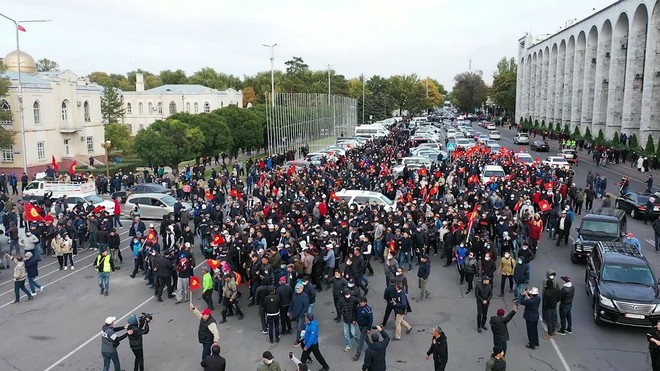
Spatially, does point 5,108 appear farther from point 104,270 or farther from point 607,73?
point 607,73

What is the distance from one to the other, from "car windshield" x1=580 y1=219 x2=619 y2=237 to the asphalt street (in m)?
1.46

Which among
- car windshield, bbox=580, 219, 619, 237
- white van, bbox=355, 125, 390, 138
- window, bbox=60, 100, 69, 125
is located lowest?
car windshield, bbox=580, 219, 619, 237

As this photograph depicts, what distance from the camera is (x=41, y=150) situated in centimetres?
4744

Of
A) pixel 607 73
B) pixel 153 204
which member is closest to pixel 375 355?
pixel 153 204

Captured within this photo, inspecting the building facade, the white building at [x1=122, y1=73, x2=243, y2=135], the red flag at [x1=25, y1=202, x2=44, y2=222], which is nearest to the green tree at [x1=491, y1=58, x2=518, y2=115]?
the building facade

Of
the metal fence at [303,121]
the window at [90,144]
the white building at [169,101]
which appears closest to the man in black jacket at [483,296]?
the metal fence at [303,121]

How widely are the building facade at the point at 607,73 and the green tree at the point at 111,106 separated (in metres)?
59.7

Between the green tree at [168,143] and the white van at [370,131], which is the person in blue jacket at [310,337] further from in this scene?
the white van at [370,131]

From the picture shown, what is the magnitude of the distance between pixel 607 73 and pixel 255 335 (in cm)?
5619

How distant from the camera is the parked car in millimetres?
25453

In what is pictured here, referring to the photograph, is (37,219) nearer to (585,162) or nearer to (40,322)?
(40,322)

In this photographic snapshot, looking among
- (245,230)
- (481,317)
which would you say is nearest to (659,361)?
(481,317)

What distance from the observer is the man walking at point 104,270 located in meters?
15.5

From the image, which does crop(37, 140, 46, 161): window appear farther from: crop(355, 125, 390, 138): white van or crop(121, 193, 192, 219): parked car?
crop(355, 125, 390, 138): white van
